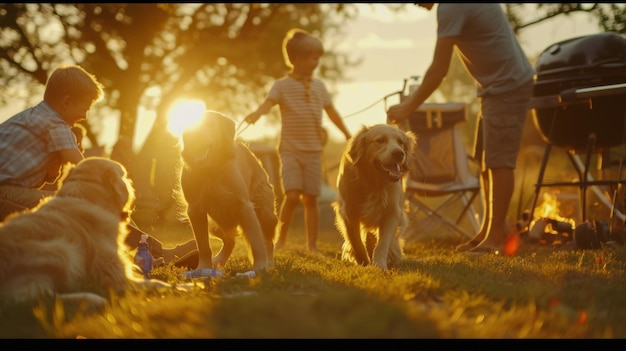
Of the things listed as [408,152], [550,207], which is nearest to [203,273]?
[408,152]

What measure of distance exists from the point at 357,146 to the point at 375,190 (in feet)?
1.25

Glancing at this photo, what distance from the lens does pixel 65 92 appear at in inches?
214

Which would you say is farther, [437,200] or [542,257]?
[437,200]

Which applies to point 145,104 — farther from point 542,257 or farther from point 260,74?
point 542,257

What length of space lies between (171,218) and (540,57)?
5673 millimetres

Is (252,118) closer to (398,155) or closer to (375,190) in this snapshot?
(375,190)

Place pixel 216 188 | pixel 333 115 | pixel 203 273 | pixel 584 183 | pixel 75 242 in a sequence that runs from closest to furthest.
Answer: pixel 75 242 < pixel 203 273 < pixel 216 188 < pixel 584 183 < pixel 333 115

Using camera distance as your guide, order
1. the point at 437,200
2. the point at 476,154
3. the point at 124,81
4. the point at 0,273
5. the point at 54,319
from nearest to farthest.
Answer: the point at 54,319 → the point at 0,273 → the point at 476,154 → the point at 124,81 → the point at 437,200

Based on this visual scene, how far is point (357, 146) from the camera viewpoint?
6.27 m

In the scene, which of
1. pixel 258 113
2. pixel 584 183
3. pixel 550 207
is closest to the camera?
pixel 258 113

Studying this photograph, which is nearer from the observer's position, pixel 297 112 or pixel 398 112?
pixel 398 112

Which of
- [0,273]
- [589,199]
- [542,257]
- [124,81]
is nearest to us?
[0,273]

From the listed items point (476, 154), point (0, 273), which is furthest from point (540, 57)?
point (0, 273)

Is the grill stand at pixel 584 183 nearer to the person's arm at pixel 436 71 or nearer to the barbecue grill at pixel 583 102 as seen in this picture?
the barbecue grill at pixel 583 102
